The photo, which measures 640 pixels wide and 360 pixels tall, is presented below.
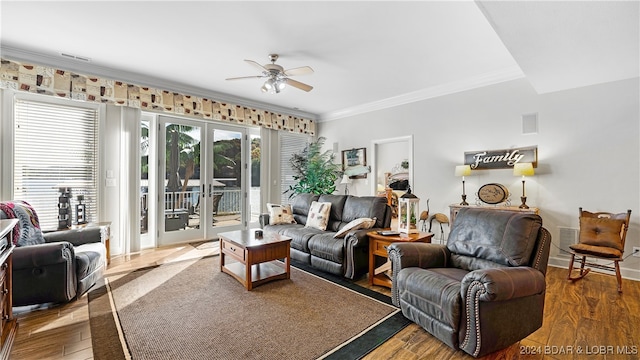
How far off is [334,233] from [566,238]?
3.05 meters

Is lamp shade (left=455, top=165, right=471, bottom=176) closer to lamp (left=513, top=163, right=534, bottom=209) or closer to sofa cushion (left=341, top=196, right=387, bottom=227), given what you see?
lamp (left=513, top=163, right=534, bottom=209)

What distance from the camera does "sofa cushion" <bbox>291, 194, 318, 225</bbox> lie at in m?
4.60

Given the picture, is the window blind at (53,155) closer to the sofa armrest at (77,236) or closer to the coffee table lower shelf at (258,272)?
the sofa armrest at (77,236)

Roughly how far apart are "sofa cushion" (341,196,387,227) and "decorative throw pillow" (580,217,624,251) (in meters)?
2.25

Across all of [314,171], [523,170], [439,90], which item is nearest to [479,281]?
[523,170]

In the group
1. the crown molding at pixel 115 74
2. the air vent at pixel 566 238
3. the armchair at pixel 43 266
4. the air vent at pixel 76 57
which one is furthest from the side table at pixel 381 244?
the air vent at pixel 76 57

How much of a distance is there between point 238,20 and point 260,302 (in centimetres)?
271

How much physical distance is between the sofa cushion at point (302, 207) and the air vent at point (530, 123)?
3170 millimetres

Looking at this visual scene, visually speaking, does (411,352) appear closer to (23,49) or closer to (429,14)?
(429,14)

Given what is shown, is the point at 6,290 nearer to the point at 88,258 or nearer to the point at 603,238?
the point at 88,258

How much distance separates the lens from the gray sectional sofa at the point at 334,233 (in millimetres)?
3231

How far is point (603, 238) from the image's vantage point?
3.13 m

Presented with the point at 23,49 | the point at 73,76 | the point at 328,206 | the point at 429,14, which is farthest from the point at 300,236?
the point at 23,49

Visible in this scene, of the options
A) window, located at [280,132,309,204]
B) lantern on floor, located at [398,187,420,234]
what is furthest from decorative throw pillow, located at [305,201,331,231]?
window, located at [280,132,309,204]
